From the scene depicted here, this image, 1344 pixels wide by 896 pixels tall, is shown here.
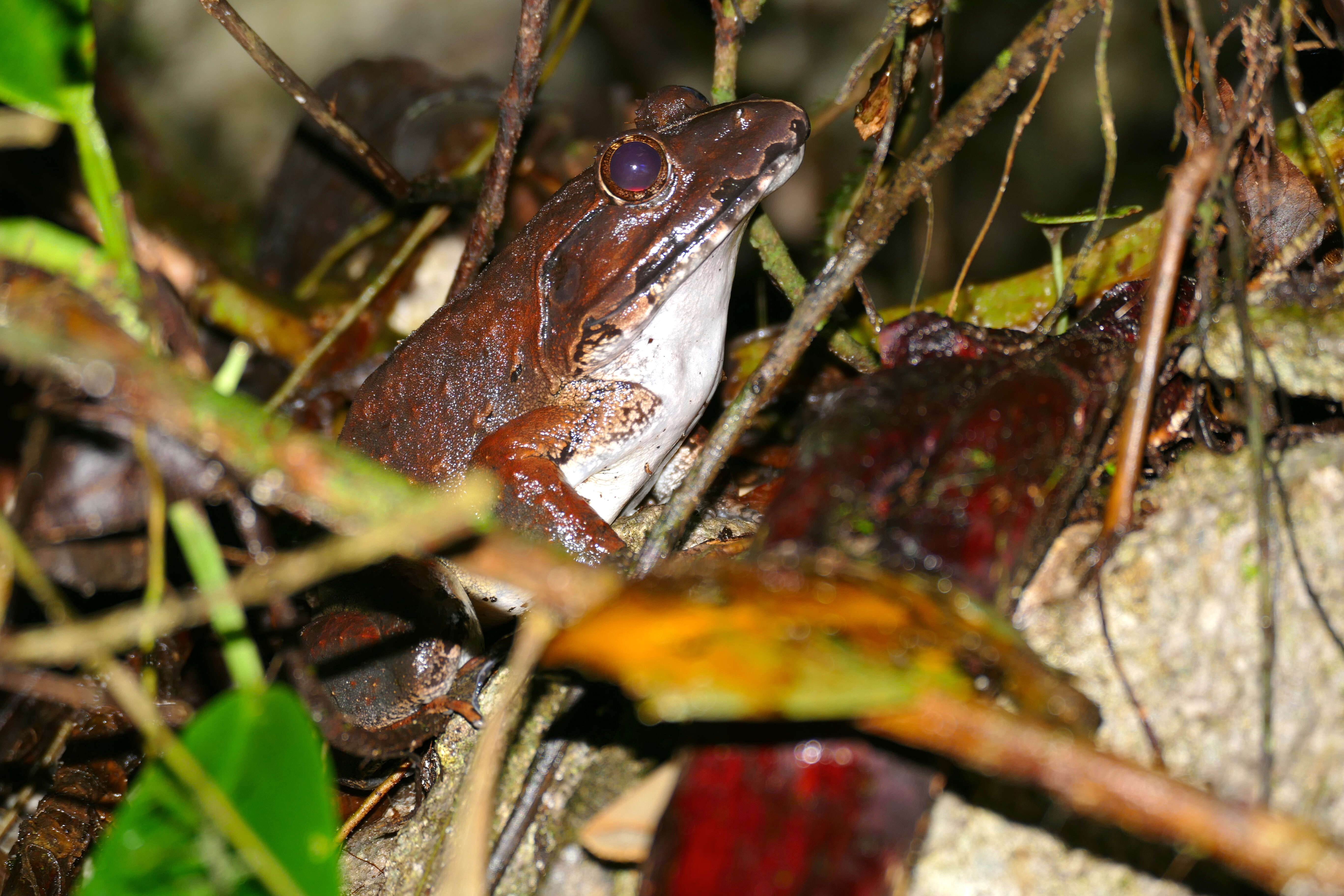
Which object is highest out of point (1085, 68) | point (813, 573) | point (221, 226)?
point (221, 226)

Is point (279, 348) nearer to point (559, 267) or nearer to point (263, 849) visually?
point (559, 267)

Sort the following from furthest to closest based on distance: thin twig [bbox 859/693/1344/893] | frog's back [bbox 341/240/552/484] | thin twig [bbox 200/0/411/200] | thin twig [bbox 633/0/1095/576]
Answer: thin twig [bbox 200/0/411/200], frog's back [bbox 341/240/552/484], thin twig [bbox 633/0/1095/576], thin twig [bbox 859/693/1344/893]

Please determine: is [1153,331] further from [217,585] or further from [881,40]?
[217,585]

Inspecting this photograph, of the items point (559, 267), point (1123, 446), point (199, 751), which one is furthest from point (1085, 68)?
point (199, 751)

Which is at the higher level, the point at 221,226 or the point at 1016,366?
the point at 221,226

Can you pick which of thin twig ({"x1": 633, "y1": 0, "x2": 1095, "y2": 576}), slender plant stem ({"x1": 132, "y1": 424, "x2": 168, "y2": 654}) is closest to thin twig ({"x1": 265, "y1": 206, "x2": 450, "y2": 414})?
slender plant stem ({"x1": 132, "y1": 424, "x2": 168, "y2": 654})

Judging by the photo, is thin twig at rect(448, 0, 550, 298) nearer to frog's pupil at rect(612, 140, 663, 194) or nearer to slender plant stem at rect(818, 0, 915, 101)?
frog's pupil at rect(612, 140, 663, 194)
